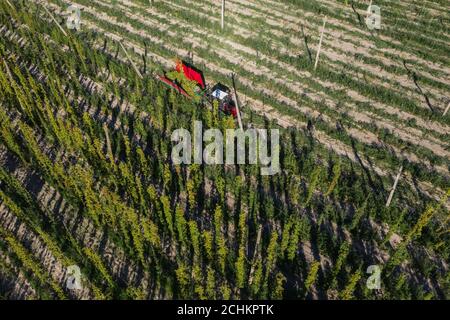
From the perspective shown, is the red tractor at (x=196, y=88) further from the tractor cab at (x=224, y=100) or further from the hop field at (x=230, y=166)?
the hop field at (x=230, y=166)

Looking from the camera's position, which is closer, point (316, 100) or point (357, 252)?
point (357, 252)

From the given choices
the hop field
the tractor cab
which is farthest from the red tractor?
the hop field

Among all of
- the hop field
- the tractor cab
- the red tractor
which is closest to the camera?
the hop field

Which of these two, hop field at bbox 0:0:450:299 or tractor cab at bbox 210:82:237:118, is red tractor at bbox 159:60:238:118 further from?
hop field at bbox 0:0:450:299

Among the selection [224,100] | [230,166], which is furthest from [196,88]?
[230,166]

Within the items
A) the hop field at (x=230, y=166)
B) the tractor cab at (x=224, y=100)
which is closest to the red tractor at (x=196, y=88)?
the tractor cab at (x=224, y=100)
